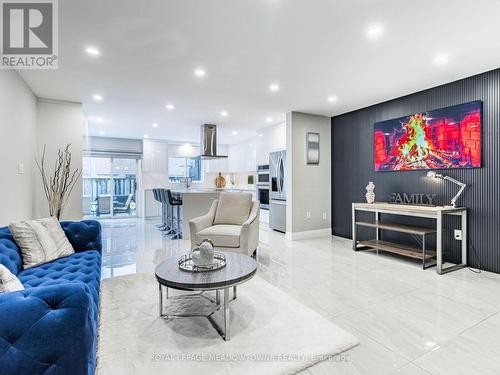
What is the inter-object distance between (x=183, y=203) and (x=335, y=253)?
10.1 ft

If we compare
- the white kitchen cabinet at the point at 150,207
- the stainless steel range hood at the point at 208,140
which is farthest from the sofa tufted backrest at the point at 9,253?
the white kitchen cabinet at the point at 150,207

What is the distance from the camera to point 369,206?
4.22 meters

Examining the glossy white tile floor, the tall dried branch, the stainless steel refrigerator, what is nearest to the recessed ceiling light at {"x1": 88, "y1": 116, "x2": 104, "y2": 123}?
the tall dried branch

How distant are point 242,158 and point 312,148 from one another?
3371 mm

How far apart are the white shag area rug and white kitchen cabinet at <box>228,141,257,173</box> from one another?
5.64m

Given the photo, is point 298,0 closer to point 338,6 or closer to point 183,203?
point 338,6

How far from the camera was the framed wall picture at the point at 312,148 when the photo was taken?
544 cm

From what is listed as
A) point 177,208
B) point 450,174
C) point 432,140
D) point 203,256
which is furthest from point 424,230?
point 177,208

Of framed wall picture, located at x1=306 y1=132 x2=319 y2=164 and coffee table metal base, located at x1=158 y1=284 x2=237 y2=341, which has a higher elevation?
framed wall picture, located at x1=306 y1=132 x2=319 y2=164

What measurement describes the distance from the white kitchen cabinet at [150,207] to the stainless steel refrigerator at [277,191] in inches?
164

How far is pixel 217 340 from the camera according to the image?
186cm

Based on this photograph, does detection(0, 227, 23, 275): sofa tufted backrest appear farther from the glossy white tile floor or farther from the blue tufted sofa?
the glossy white tile floor

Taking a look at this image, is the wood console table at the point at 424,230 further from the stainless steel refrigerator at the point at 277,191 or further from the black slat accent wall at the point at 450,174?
Answer: the stainless steel refrigerator at the point at 277,191

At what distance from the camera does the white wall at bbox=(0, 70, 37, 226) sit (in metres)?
2.95
